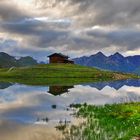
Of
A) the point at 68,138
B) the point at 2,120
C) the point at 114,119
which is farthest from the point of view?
the point at 2,120

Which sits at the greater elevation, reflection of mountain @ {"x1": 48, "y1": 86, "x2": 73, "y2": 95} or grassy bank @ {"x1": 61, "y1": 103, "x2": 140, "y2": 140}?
reflection of mountain @ {"x1": 48, "y1": 86, "x2": 73, "y2": 95}

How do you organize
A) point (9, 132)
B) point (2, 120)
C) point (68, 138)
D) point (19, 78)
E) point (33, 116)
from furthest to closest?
point (19, 78) < point (33, 116) < point (2, 120) < point (9, 132) < point (68, 138)

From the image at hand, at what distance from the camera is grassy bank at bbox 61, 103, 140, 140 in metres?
39.0

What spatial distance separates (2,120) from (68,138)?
1824cm

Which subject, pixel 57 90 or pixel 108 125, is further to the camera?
pixel 57 90

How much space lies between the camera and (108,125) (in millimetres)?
46219

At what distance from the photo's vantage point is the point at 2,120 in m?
54.3

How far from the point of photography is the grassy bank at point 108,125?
3900 cm

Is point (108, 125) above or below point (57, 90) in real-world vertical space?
below

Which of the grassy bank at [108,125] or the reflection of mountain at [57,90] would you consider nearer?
the grassy bank at [108,125]

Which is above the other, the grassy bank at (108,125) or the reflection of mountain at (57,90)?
the reflection of mountain at (57,90)

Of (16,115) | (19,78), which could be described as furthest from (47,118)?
(19,78)

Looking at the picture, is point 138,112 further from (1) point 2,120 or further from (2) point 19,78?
(2) point 19,78

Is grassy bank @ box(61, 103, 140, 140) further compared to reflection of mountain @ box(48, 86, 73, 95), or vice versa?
reflection of mountain @ box(48, 86, 73, 95)
